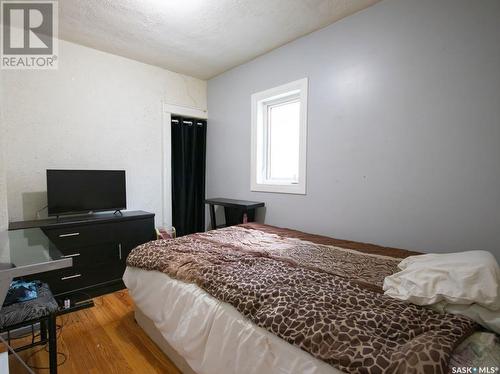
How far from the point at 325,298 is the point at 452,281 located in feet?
1.56

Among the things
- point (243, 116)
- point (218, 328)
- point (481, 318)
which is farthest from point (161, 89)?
point (481, 318)

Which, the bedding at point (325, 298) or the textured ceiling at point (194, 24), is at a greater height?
the textured ceiling at point (194, 24)

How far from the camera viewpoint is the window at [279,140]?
2.52 m

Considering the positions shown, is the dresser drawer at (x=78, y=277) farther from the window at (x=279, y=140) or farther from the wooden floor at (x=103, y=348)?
the window at (x=279, y=140)

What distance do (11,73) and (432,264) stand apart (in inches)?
137

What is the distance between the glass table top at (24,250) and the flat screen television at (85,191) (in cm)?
113

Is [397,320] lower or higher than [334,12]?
lower

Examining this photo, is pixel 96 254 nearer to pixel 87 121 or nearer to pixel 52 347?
pixel 52 347

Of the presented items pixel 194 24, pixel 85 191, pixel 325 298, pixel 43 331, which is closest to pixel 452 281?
pixel 325 298

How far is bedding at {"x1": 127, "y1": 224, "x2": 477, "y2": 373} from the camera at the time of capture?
74 cm

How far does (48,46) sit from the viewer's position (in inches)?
96.4

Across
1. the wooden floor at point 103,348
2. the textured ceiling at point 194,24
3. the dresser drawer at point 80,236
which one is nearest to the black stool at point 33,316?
the wooden floor at point 103,348

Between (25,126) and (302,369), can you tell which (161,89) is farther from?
(302,369)

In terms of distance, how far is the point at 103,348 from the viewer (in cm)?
169
